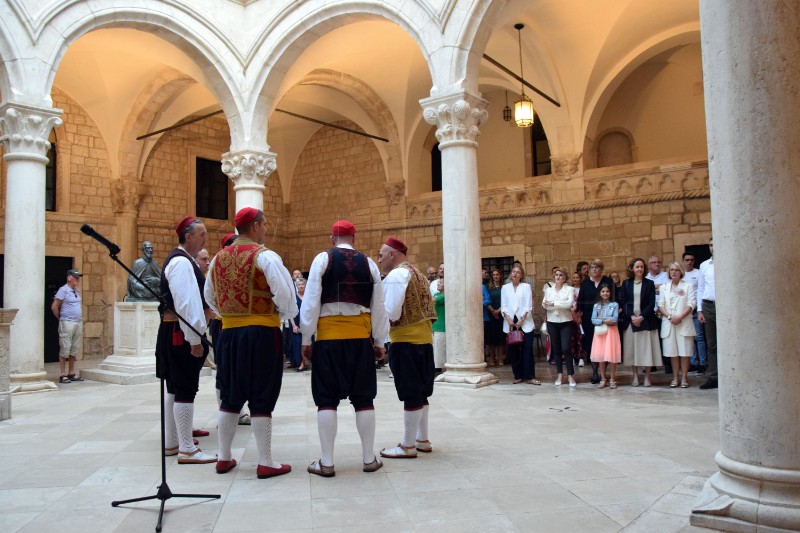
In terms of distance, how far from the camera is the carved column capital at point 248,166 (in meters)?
11.0

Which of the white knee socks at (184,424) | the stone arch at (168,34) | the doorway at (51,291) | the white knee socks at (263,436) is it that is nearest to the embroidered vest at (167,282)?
the white knee socks at (184,424)

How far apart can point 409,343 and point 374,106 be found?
1099 cm

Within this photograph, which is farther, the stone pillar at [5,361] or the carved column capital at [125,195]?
the carved column capital at [125,195]

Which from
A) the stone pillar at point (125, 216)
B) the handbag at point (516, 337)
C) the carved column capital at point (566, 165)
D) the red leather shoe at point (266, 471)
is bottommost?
the red leather shoe at point (266, 471)

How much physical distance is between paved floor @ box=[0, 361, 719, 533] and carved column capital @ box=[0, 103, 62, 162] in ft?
12.4

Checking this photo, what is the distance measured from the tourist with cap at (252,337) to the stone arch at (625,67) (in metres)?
10.00

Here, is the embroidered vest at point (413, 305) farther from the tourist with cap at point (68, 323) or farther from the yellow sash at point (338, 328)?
the tourist with cap at point (68, 323)

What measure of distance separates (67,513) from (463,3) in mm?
7429

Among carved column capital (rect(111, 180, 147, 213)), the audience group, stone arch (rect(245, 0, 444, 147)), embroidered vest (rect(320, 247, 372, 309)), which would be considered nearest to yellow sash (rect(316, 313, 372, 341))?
embroidered vest (rect(320, 247, 372, 309))

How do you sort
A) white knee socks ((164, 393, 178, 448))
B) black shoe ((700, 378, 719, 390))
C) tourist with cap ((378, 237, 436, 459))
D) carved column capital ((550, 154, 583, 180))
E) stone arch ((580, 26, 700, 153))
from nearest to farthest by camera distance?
tourist with cap ((378, 237, 436, 459)), white knee socks ((164, 393, 178, 448)), black shoe ((700, 378, 719, 390)), stone arch ((580, 26, 700, 153)), carved column capital ((550, 154, 583, 180))

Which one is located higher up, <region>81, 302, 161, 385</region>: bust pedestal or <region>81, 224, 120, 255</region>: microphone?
<region>81, 224, 120, 255</region>: microphone

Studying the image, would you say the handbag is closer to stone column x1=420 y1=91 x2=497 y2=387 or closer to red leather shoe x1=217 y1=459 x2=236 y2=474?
stone column x1=420 y1=91 x2=497 y2=387

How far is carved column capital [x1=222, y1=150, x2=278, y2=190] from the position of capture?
10969mm

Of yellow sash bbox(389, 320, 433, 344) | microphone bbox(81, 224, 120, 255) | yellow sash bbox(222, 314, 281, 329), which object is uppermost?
microphone bbox(81, 224, 120, 255)
